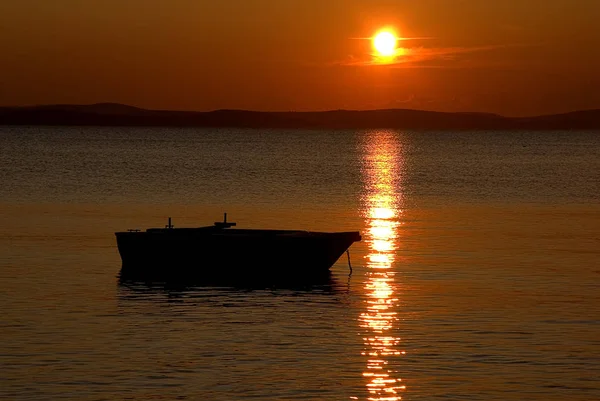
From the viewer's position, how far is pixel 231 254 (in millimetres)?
38531

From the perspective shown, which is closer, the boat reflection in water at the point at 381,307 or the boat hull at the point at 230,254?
the boat reflection in water at the point at 381,307

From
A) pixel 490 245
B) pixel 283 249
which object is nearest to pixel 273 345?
pixel 283 249

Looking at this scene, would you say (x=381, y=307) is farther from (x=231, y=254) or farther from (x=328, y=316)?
(x=231, y=254)

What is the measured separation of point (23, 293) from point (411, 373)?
13520 mm

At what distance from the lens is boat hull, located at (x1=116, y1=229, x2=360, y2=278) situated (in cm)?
3847

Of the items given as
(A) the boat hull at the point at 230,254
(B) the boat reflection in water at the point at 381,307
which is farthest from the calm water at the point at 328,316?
(A) the boat hull at the point at 230,254

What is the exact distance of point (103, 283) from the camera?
36.2 m

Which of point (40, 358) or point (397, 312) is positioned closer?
point (40, 358)

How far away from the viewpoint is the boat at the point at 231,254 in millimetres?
38469

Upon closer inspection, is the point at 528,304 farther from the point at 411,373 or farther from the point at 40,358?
the point at 40,358

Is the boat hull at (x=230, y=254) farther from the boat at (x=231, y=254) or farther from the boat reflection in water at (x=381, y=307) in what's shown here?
the boat reflection in water at (x=381, y=307)

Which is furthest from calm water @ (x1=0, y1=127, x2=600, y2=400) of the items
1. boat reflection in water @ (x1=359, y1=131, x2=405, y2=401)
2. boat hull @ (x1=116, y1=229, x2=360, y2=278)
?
boat hull @ (x1=116, y1=229, x2=360, y2=278)

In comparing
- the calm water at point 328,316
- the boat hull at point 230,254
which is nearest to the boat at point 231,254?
the boat hull at point 230,254

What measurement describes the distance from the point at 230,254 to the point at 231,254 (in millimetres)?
32
